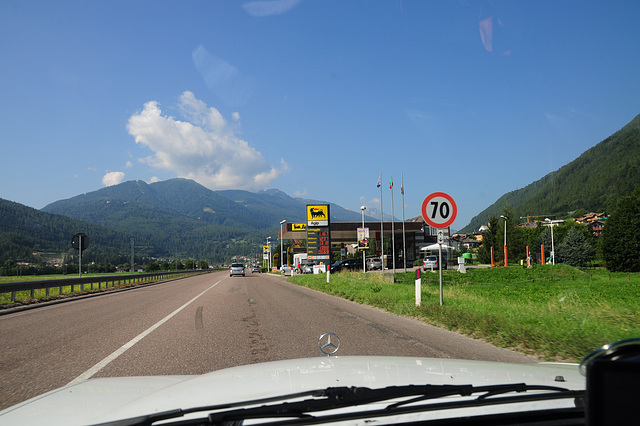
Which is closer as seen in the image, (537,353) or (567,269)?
(537,353)

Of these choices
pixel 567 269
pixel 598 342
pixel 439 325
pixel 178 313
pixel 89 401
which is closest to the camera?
pixel 89 401

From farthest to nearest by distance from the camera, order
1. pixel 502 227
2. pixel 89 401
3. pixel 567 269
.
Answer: pixel 502 227 < pixel 567 269 < pixel 89 401

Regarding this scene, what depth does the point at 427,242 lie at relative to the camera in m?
95.1

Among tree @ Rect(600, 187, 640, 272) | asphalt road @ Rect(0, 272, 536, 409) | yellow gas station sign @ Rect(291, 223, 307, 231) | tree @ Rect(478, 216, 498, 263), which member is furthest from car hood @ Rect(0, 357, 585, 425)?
tree @ Rect(478, 216, 498, 263)

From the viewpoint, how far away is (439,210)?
38.2 ft

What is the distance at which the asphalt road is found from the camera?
5914 mm

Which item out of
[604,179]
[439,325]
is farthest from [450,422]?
[604,179]

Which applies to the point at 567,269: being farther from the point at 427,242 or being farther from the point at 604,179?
the point at 604,179

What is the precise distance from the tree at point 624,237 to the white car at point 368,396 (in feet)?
198

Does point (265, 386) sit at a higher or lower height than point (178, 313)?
higher

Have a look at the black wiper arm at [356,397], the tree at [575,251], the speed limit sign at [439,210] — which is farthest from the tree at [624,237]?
the black wiper arm at [356,397]

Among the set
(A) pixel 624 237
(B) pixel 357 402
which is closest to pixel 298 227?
(A) pixel 624 237

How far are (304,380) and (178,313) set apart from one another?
11148mm

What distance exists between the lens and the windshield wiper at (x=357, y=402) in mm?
2008
